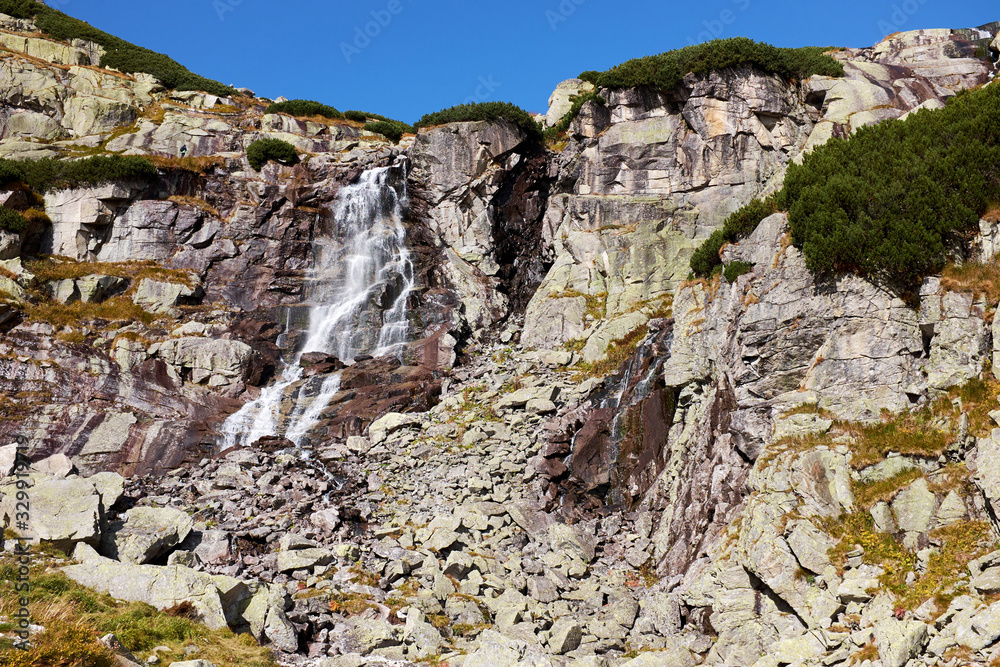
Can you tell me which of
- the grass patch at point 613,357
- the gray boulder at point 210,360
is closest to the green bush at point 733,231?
the grass patch at point 613,357

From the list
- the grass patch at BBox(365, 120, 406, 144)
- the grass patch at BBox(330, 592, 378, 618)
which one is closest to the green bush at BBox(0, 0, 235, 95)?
the grass patch at BBox(365, 120, 406, 144)

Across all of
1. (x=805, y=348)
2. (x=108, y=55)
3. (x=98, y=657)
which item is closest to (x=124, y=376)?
(x=98, y=657)

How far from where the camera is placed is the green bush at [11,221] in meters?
40.0

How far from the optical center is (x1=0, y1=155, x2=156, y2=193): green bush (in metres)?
44.0

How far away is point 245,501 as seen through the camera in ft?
81.7

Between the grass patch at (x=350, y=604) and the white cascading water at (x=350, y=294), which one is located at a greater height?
the white cascading water at (x=350, y=294)

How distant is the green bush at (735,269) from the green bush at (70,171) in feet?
133

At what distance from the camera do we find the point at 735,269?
82.2 ft

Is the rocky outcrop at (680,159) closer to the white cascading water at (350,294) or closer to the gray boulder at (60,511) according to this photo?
the white cascading water at (350,294)

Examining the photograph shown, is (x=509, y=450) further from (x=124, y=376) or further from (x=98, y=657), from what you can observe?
(x=124, y=376)

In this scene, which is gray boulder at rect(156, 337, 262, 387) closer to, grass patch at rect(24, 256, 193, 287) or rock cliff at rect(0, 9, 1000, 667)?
rock cliff at rect(0, 9, 1000, 667)

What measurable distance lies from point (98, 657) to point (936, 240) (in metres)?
21.4

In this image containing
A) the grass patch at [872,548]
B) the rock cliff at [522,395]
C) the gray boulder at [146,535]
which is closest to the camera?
the grass patch at [872,548]

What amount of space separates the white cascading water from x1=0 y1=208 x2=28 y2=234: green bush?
17678mm
